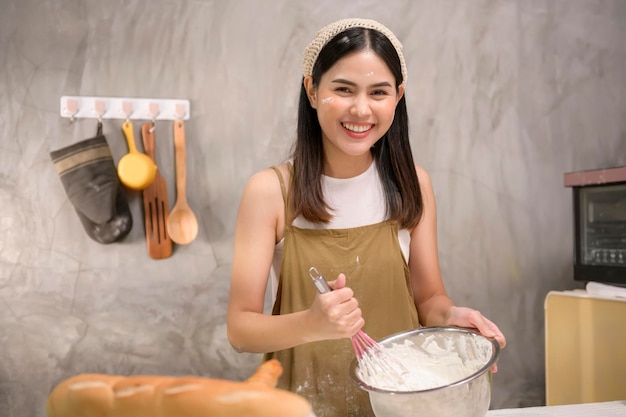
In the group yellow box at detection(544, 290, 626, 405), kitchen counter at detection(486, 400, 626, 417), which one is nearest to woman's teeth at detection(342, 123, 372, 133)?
kitchen counter at detection(486, 400, 626, 417)

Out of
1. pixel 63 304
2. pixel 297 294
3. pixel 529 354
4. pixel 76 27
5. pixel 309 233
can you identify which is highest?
pixel 76 27

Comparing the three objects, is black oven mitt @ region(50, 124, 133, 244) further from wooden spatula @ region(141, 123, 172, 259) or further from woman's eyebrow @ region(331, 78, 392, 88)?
woman's eyebrow @ region(331, 78, 392, 88)

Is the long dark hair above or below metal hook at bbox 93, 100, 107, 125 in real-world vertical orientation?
below

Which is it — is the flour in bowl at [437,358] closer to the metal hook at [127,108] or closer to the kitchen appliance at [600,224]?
the kitchen appliance at [600,224]

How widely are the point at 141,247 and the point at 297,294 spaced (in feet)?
3.77

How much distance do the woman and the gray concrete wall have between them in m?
1.03

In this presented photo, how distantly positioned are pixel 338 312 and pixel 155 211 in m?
1.50

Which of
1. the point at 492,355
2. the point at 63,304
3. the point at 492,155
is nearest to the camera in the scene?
the point at 492,355

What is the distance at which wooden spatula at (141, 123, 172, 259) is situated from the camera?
2289 millimetres

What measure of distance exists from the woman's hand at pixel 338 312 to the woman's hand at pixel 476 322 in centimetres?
24

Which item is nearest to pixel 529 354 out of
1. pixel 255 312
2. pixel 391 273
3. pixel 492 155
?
pixel 492 155

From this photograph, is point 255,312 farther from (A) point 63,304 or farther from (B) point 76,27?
(B) point 76,27

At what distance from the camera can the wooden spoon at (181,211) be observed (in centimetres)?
230

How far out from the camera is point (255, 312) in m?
1.28
